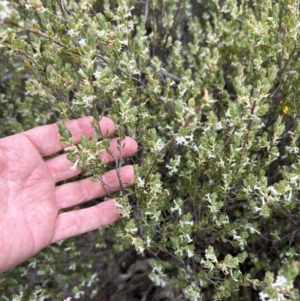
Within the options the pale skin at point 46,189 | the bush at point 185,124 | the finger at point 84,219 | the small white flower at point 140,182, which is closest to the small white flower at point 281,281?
the bush at point 185,124

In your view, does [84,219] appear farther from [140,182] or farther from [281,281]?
[281,281]

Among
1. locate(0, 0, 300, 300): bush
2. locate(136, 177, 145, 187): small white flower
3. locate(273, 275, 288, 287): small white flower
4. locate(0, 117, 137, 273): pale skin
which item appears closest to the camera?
locate(273, 275, 288, 287): small white flower

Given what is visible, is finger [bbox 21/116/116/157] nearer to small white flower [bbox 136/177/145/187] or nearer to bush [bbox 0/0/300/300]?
bush [bbox 0/0/300/300]

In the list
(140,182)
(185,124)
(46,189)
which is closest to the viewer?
(185,124)

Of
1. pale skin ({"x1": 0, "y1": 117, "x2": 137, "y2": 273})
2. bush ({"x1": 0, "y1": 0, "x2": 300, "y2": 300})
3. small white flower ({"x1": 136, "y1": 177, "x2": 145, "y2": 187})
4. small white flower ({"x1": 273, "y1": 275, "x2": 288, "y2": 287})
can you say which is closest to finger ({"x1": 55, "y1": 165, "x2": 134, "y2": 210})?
pale skin ({"x1": 0, "y1": 117, "x2": 137, "y2": 273})

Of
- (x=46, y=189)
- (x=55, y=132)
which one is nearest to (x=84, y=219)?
(x=46, y=189)

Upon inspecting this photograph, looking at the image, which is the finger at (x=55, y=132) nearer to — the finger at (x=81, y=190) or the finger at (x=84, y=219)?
the finger at (x=81, y=190)

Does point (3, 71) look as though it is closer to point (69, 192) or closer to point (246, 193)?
point (69, 192)

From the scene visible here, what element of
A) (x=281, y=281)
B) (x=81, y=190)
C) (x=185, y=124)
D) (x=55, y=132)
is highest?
(x=185, y=124)
